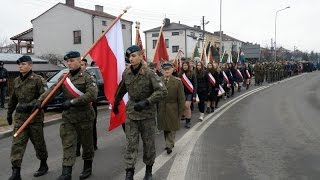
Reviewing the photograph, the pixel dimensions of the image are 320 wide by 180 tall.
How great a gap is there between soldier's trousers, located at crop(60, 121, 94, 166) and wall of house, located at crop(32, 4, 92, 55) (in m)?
50.9

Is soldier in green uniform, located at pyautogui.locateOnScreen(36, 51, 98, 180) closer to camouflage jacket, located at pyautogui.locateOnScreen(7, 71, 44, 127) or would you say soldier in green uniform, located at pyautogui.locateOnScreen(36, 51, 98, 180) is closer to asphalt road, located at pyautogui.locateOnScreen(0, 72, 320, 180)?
camouflage jacket, located at pyautogui.locateOnScreen(7, 71, 44, 127)

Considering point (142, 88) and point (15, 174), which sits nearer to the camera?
point (142, 88)

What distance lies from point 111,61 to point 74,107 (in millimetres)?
1785

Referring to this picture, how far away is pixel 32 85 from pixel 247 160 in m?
3.69

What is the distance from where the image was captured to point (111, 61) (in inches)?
319

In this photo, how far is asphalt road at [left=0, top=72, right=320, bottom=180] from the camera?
279 inches

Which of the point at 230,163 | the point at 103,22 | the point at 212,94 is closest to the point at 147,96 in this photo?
the point at 230,163

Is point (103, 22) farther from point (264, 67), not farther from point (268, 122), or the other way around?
point (268, 122)

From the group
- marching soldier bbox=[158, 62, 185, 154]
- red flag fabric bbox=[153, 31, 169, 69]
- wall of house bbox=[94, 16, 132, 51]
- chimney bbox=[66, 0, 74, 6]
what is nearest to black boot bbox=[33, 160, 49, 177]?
marching soldier bbox=[158, 62, 185, 154]

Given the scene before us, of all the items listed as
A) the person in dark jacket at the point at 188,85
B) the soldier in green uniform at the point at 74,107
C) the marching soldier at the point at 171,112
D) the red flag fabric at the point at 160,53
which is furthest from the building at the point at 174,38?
the soldier in green uniform at the point at 74,107

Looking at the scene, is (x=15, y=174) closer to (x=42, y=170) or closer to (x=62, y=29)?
(x=42, y=170)

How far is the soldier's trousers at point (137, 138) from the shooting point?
6.24m

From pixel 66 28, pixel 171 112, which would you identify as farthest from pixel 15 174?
pixel 66 28

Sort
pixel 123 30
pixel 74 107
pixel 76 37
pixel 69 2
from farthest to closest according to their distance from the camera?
pixel 123 30 < pixel 69 2 < pixel 76 37 < pixel 74 107
